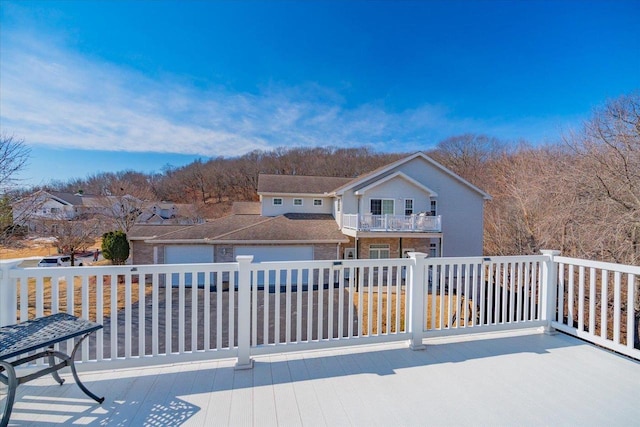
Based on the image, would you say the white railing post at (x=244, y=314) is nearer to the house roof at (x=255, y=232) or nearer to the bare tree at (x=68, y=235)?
the house roof at (x=255, y=232)

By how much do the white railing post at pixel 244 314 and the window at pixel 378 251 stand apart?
11.5 metres

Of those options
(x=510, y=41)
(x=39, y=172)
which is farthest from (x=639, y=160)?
(x=39, y=172)

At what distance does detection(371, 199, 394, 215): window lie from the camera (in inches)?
543

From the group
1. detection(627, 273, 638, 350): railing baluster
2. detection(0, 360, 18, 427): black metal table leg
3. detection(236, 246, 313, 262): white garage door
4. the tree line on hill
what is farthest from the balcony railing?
detection(0, 360, 18, 427): black metal table leg

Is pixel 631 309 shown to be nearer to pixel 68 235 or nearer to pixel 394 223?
pixel 394 223

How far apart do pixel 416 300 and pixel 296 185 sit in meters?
14.2

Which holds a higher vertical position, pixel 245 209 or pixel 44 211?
pixel 245 209

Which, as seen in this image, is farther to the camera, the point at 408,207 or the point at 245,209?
the point at 245,209

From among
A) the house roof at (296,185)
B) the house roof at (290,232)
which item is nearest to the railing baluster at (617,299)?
the house roof at (290,232)

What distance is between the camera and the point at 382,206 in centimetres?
1382

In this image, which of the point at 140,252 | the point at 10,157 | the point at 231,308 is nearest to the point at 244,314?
the point at 231,308

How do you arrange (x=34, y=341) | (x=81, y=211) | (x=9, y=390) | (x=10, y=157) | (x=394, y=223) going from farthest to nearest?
(x=81, y=211), (x=394, y=223), (x=10, y=157), (x=34, y=341), (x=9, y=390)

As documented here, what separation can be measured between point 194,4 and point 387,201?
415 inches

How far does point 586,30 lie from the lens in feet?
25.8
